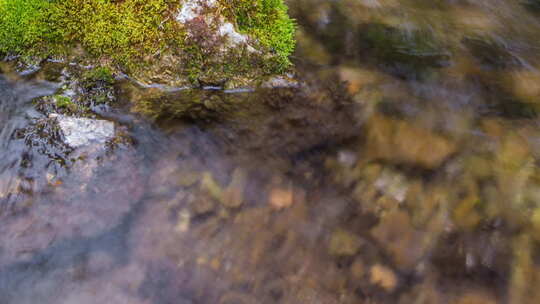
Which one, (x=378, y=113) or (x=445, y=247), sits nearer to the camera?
(x=445, y=247)

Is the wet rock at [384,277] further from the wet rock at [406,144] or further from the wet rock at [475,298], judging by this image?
the wet rock at [406,144]

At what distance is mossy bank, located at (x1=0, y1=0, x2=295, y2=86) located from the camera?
11.9ft

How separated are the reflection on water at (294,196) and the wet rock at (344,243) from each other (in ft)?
0.03

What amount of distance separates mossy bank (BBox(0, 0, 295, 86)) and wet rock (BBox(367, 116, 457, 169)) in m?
1.29

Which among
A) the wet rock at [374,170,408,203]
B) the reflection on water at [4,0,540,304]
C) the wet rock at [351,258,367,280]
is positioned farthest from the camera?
the wet rock at [374,170,408,203]

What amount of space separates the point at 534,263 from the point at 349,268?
4.59 feet

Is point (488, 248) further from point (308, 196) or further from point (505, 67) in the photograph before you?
point (505, 67)

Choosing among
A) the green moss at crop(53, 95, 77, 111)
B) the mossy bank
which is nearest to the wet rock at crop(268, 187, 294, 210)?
the mossy bank

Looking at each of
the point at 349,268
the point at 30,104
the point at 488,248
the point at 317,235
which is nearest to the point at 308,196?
the point at 317,235

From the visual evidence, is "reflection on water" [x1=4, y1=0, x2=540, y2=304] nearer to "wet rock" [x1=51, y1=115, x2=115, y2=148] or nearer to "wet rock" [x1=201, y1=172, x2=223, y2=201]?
"wet rock" [x1=201, y1=172, x2=223, y2=201]

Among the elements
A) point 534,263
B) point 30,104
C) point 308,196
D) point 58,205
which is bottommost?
point 534,263

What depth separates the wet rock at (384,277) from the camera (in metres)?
2.89

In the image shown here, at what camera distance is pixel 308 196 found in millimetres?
3303

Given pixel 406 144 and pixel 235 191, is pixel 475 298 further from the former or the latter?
pixel 235 191
